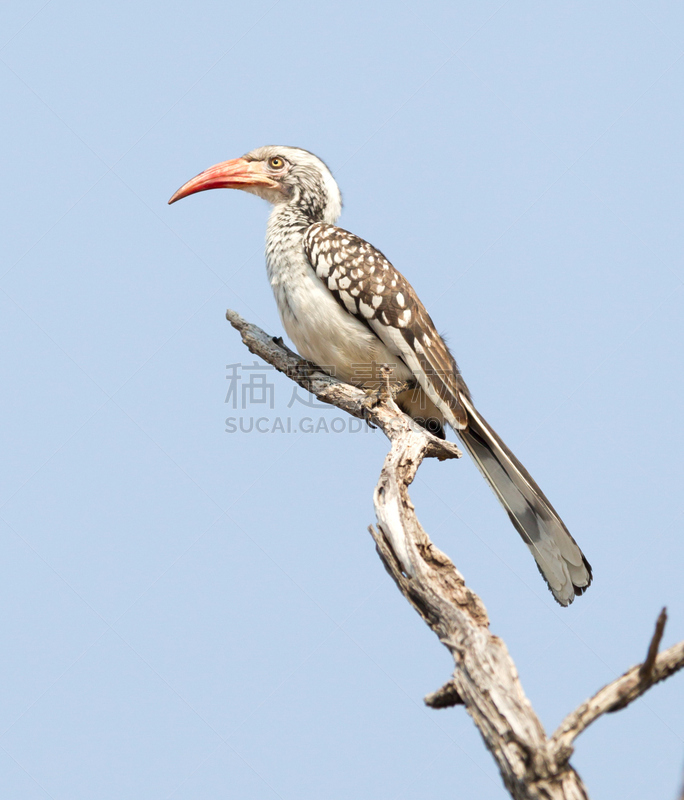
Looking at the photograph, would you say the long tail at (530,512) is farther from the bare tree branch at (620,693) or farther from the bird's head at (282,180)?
the bird's head at (282,180)

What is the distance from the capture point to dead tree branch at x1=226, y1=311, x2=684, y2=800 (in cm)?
197

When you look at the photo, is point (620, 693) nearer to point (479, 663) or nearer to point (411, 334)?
point (479, 663)

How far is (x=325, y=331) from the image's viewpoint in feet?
13.9

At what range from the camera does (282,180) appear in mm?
5098

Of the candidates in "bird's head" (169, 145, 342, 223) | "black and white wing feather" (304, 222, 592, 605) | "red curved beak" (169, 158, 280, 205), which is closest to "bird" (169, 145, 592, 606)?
"black and white wing feather" (304, 222, 592, 605)

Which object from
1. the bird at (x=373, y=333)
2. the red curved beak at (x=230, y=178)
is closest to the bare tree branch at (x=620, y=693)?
the bird at (x=373, y=333)

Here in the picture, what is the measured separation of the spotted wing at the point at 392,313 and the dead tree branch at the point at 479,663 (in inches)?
18.7

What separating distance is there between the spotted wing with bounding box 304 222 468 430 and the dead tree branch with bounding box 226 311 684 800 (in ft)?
1.56

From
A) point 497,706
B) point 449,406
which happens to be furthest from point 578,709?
point 449,406

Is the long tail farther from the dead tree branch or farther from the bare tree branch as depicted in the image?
the bare tree branch

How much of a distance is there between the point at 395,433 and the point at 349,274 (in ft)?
3.52

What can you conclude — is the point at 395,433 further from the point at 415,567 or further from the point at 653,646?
the point at 653,646

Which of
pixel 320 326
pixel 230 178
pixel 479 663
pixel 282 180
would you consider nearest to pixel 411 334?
pixel 320 326

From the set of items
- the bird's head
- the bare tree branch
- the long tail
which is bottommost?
the bare tree branch
